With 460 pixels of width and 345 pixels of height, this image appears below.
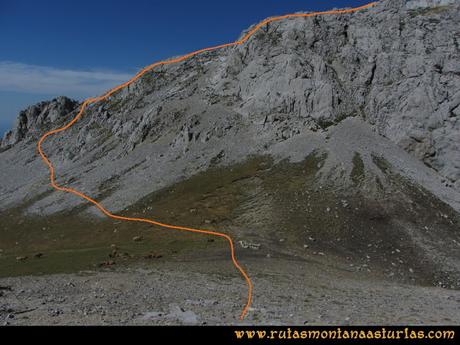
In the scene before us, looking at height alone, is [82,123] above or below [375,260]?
above

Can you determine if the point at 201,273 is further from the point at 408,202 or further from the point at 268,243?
the point at 408,202

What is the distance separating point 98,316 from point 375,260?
118 feet

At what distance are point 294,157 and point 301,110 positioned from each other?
51.6 feet

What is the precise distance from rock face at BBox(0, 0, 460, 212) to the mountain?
320 mm

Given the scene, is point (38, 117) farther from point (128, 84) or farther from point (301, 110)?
point (301, 110)

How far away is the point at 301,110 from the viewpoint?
86562 mm

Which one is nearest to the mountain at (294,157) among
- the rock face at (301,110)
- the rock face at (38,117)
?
the rock face at (301,110)

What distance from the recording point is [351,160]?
70125 mm

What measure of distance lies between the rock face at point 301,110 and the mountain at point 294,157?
0.32 meters

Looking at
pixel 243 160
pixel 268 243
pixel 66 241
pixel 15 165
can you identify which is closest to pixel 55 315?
pixel 268 243

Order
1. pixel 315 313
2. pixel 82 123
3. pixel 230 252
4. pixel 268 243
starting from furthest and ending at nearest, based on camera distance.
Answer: pixel 82 123 → pixel 268 243 → pixel 230 252 → pixel 315 313

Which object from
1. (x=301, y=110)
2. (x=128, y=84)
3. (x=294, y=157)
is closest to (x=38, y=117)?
(x=128, y=84)

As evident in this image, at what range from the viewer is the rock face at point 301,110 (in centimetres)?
7638

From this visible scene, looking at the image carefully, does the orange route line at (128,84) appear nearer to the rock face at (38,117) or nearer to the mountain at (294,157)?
the mountain at (294,157)
